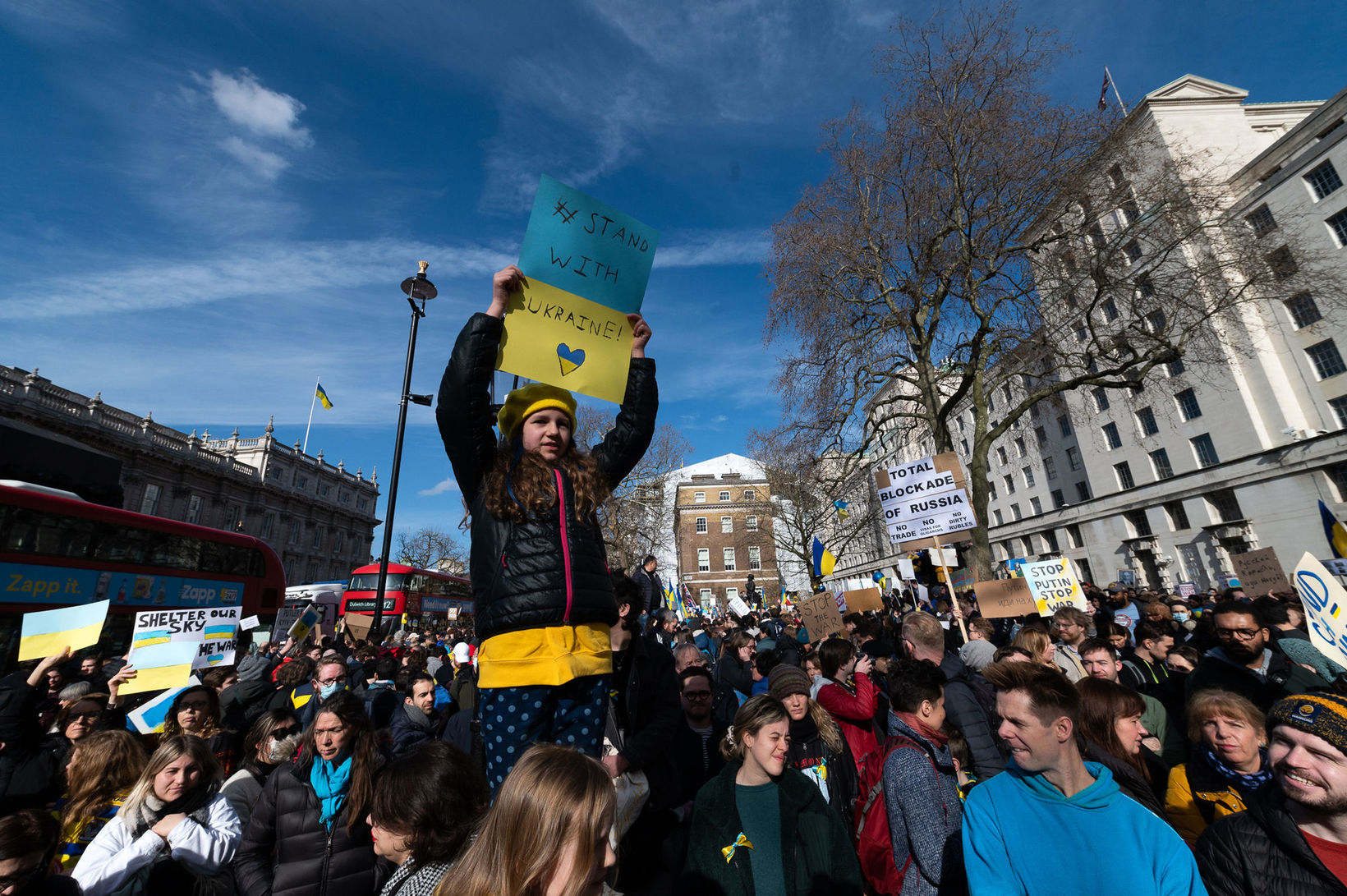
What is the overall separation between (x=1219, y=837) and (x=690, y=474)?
6758 centimetres

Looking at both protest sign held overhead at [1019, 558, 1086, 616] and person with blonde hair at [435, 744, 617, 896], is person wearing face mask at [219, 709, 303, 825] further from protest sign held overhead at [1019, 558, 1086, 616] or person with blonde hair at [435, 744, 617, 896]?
protest sign held overhead at [1019, 558, 1086, 616]

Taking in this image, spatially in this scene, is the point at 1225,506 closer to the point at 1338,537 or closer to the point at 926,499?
the point at 1338,537

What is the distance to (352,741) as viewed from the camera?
3375 mm

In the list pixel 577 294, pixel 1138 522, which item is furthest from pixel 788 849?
pixel 1138 522

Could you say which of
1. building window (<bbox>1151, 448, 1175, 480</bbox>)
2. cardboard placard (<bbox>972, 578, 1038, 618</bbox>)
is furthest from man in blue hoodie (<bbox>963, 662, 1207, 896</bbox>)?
building window (<bbox>1151, 448, 1175, 480</bbox>)

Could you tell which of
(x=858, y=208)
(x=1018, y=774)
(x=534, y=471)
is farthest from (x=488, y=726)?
(x=858, y=208)

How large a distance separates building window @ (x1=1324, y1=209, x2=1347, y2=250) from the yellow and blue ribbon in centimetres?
3520

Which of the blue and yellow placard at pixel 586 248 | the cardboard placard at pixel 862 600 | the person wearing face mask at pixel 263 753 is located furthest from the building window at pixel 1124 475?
the person wearing face mask at pixel 263 753

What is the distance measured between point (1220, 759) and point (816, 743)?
7.35 feet

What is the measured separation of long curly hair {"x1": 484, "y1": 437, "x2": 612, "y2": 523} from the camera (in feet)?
6.83

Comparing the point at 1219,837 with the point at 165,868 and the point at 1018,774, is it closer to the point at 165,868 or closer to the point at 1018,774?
the point at 1018,774

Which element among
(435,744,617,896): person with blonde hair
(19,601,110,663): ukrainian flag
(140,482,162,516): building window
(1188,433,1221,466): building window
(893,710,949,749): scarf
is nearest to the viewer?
(435,744,617,896): person with blonde hair

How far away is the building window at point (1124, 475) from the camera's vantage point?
33750 mm

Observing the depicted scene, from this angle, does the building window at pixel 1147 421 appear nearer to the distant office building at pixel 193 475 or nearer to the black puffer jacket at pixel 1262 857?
the black puffer jacket at pixel 1262 857
